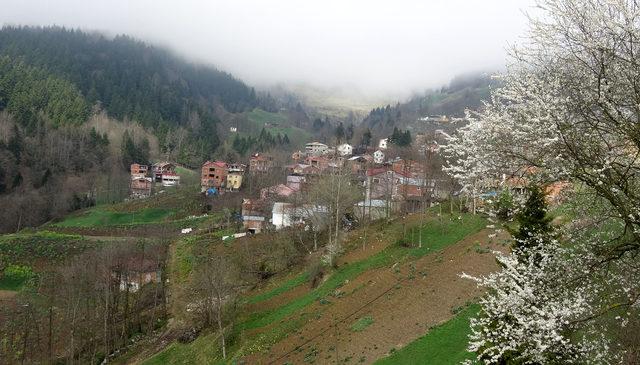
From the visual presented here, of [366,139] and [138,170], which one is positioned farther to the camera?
[366,139]

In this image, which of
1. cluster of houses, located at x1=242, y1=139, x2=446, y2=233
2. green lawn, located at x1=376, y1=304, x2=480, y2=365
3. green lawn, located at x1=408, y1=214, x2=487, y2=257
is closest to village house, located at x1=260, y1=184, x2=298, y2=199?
cluster of houses, located at x1=242, y1=139, x2=446, y2=233

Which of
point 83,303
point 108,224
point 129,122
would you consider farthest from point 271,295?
point 129,122

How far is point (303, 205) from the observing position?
138ft

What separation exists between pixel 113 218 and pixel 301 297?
175 ft

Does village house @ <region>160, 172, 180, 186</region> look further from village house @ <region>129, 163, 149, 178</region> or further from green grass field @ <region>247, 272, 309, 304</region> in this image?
green grass field @ <region>247, 272, 309, 304</region>

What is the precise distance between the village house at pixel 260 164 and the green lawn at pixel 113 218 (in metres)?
17.7

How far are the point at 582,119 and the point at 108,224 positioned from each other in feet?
240

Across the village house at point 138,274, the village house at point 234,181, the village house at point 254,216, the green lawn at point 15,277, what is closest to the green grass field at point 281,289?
the village house at point 138,274

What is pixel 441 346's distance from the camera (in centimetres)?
1634

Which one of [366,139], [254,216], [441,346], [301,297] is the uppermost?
[366,139]

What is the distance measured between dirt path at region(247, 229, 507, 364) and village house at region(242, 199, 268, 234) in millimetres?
28125

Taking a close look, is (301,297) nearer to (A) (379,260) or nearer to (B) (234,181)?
(A) (379,260)

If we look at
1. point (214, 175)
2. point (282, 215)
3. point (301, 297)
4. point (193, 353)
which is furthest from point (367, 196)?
point (214, 175)

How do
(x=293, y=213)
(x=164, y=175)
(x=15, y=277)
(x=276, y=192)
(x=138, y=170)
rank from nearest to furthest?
1. (x=293, y=213)
2. (x=15, y=277)
3. (x=276, y=192)
4. (x=164, y=175)
5. (x=138, y=170)
